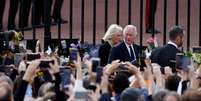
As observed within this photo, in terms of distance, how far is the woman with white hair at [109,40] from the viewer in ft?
40.8

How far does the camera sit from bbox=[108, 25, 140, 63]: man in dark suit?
39.8 ft

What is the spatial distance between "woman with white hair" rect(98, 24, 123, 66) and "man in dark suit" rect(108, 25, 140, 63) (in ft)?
0.42

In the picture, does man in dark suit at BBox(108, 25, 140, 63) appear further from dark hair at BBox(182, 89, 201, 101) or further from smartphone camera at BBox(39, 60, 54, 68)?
dark hair at BBox(182, 89, 201, 101)

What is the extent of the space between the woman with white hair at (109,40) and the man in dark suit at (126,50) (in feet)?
0.42

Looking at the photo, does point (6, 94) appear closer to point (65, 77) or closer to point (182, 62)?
point (65, 77)

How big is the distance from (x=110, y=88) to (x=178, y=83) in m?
0.65

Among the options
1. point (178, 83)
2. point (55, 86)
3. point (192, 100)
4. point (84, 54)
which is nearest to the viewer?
point (192, 100)

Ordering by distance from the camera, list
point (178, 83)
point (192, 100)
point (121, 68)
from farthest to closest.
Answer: point (121, 68)
point (178, 83)
point (192, 100)

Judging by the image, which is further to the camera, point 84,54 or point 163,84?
point 84,54

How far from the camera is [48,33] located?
13828 mm

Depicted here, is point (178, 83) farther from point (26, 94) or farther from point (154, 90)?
point (26, 94)

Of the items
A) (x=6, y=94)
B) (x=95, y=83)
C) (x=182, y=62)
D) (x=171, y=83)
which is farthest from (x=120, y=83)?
(x=182, y=62)

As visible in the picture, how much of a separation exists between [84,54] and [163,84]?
3.86m

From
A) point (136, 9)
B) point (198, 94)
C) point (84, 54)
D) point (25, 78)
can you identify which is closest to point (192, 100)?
point (198, 94)
